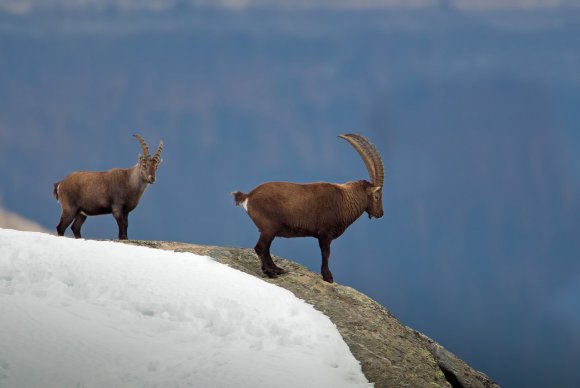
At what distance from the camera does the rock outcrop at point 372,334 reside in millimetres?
11274

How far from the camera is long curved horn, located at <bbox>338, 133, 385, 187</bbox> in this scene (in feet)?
46.6

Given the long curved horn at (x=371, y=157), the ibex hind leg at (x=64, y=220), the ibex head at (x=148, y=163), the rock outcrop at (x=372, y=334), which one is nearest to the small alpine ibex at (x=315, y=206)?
the long curved horn at (x=371, y=157)

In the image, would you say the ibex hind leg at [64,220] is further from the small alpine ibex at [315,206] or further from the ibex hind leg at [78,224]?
the small alpine ibex at [315,206]

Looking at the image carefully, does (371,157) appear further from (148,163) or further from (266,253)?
(148,163)

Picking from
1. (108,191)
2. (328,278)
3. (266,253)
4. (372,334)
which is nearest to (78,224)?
(108,191)

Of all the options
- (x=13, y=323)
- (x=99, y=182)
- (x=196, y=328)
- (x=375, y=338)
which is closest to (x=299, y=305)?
(x=375, y=338)

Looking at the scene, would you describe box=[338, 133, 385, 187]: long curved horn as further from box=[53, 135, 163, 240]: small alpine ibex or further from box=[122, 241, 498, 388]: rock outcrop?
box=[53, 135, 163, 240]: small alpine ibex

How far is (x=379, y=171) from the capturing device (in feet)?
46.9

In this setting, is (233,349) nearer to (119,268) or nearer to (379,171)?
(119,268)

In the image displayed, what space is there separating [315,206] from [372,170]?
→ 5.09 ft

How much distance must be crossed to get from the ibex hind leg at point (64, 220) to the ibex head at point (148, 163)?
2.17 metres

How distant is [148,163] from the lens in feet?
59.6

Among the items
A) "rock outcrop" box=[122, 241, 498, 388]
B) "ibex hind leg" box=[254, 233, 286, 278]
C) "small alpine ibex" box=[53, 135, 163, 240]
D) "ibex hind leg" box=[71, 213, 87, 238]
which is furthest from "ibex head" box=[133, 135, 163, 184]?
"ibex hind leg" box=[254, 233, 286, 278]

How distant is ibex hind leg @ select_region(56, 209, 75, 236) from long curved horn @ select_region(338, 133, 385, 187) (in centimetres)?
818
